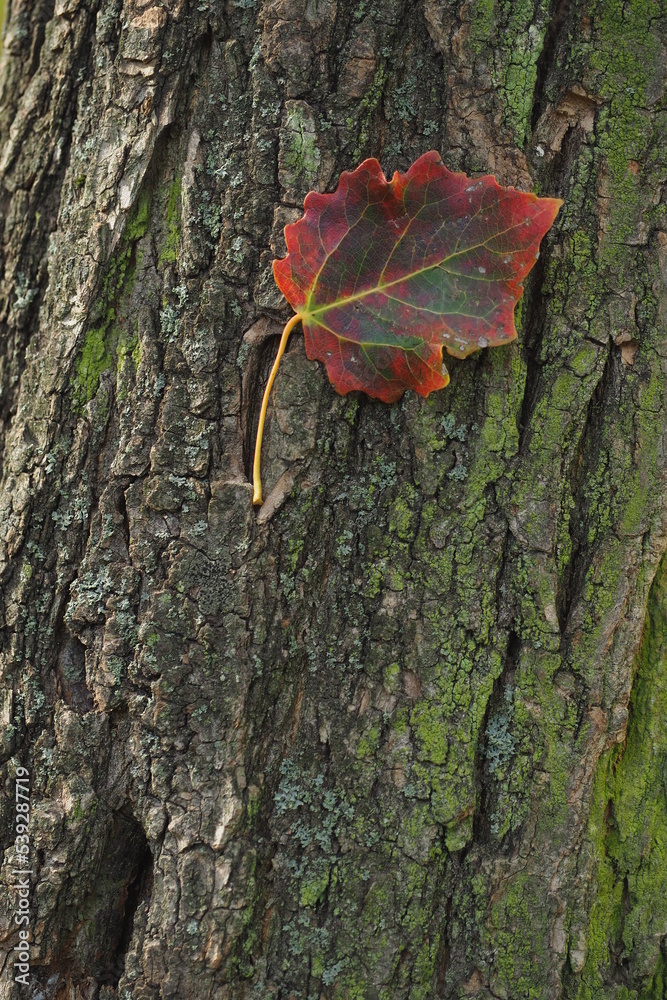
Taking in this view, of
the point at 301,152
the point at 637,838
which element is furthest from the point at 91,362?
the point at 637,838

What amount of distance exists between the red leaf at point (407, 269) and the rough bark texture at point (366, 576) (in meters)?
0.07

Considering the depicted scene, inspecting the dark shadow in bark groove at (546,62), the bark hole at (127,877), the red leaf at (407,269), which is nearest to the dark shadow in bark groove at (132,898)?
the bark hole at (127,877)

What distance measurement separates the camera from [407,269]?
138cm

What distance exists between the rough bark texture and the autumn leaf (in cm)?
7

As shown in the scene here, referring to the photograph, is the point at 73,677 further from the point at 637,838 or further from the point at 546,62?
the point at 546,62

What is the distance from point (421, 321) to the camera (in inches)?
54.2

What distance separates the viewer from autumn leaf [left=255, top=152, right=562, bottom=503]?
134cm

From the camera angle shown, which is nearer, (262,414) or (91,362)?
(262,414)

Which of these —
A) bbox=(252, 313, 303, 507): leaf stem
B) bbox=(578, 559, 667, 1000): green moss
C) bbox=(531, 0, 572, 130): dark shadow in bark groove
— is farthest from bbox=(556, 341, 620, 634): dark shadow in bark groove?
bbox=(252, 313, 303, 507): leaf stem

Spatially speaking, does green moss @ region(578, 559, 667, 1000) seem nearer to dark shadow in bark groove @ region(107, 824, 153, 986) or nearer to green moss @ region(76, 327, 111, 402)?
dark shadow in bark groove @ region(107, 824, 153, 986)

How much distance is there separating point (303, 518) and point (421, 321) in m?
0.45

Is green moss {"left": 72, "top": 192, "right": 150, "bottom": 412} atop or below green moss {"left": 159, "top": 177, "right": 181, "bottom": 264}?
below

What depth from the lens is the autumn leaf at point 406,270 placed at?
134 cm

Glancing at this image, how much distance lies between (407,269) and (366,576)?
61 centimetres
